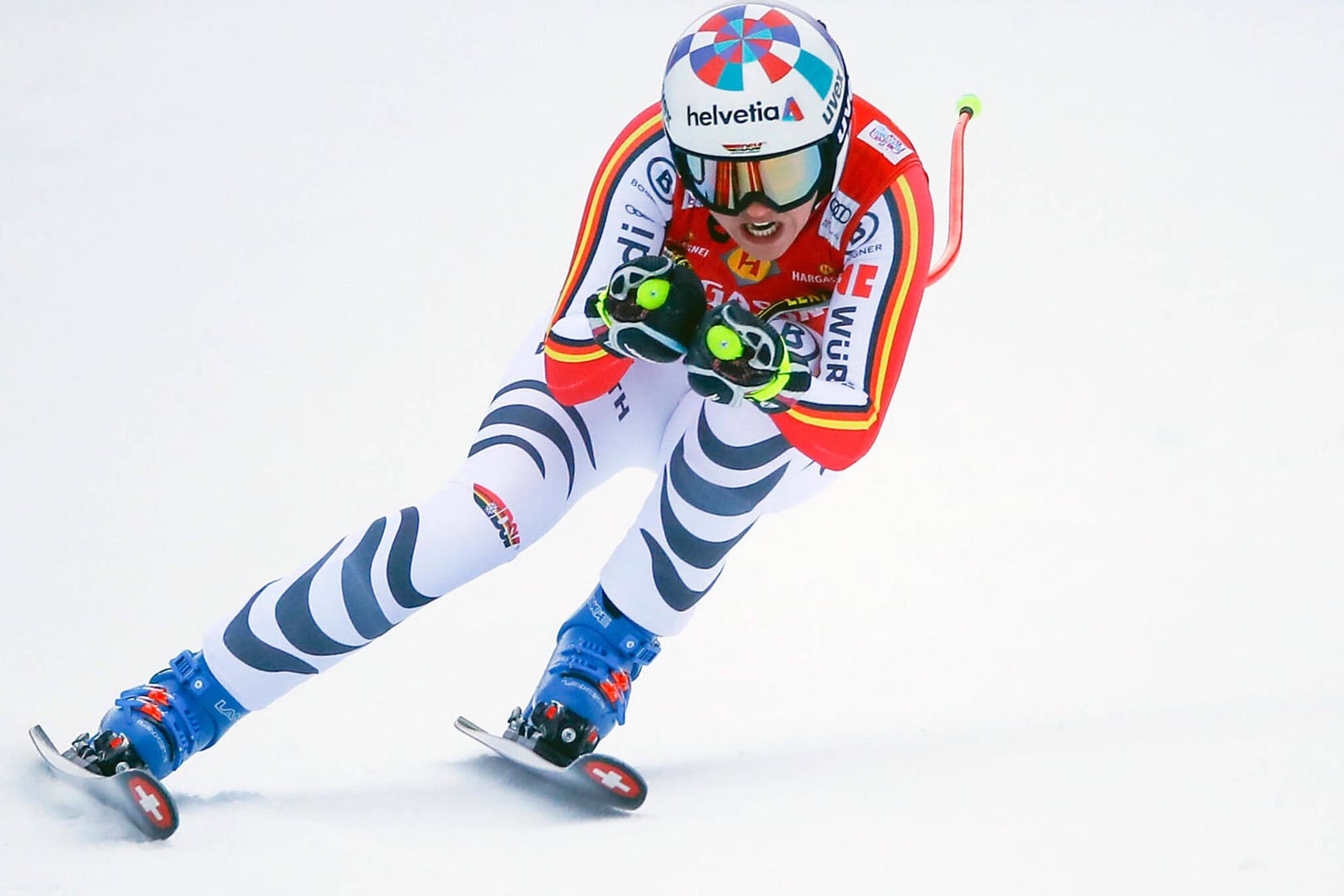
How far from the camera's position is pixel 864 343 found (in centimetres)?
342

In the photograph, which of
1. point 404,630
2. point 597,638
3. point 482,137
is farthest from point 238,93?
point 597,638

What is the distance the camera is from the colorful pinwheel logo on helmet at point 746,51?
3.27 m

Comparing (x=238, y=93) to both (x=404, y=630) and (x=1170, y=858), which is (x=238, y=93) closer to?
(x=404, y=630)

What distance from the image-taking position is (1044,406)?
6.31m

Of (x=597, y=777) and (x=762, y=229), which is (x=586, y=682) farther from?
(x=762, y=229)

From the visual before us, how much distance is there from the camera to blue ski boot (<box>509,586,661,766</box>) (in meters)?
3.79

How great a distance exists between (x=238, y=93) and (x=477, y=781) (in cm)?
538

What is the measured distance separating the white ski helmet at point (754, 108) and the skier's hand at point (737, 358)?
338mm

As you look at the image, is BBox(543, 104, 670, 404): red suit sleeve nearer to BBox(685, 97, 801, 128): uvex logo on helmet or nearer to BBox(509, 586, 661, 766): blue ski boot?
BBox(685, 97, 801, 128): uvex logo on helmet

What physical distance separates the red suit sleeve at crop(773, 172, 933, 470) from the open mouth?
0.20m

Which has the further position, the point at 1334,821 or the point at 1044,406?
the point at 1044,406

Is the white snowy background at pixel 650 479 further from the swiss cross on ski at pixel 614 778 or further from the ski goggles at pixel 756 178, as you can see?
the ski goggles at pixel 756 178

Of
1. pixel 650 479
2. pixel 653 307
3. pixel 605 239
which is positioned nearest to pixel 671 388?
pixel 605 239

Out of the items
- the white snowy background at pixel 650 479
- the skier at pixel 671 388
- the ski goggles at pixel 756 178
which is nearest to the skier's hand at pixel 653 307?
the skier at pixel 671 388
